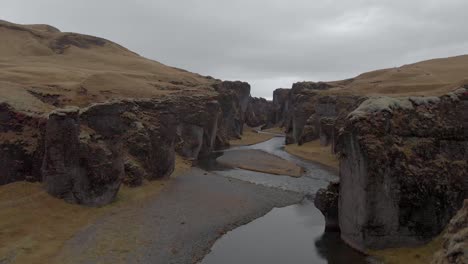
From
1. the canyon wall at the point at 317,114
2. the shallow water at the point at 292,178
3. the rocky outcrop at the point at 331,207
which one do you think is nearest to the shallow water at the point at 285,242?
the rocky outcrop at the point at 331,207

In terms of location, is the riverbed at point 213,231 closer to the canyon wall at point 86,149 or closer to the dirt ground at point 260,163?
the canyon wall at point 86,149

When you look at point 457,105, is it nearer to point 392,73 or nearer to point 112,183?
point 112,183

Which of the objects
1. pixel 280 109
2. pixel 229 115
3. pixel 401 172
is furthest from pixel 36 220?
pixel 280 109

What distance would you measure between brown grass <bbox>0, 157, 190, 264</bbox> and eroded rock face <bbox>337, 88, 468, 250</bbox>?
70.7 feet

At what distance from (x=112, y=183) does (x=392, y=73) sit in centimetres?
10978

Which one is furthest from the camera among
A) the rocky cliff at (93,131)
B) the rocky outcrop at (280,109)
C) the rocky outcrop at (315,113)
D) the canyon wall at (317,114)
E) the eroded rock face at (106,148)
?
the rocky outcrop at (280,109)

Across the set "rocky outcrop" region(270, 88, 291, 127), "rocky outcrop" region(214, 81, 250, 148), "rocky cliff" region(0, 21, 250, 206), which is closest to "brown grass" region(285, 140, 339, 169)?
"rocky outcrop" region(214, 81, 250, 148)

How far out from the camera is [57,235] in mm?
30359

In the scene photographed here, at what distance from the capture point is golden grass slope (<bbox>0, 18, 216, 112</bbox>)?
5853cm

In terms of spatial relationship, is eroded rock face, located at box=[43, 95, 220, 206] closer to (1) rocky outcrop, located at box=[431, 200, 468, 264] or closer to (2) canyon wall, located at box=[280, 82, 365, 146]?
(1) rocky outcrop, located at box=[431, 200, 468, 264]

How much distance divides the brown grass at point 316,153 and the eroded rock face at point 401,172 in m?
35.8

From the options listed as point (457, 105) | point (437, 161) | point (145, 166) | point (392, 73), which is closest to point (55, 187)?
point (145, 166)

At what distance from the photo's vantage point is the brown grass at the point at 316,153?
71062mm

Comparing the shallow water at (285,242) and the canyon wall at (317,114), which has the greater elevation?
the canyon wall at (317,114)
